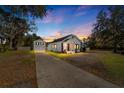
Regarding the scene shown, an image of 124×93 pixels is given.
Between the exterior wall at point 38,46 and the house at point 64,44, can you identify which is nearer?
the house at point 64,44

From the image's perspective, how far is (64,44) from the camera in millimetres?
19328

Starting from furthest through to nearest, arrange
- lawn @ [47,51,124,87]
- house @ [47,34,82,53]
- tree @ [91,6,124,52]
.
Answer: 1. tree @ [91,6,124,52]
2. house @ [47,34,82,53]
3. lawn @ [47,51,124,87]

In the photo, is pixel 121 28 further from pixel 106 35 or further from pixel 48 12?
pixel 48 12

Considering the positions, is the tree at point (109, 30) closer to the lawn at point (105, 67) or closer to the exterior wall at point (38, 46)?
the lawn at point (105, 67)

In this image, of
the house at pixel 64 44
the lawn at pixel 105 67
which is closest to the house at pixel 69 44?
the house at pixel 64 44

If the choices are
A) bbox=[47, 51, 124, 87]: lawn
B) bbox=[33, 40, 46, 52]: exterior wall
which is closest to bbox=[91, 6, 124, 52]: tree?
bbox=[47, 51, 124, 87]: lawn

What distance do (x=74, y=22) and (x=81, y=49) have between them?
5057mm

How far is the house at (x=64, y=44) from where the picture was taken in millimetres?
16109

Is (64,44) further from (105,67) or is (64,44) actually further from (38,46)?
(105,67)

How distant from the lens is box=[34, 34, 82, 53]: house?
1611cm

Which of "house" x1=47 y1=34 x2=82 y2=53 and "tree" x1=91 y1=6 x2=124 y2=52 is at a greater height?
"tree" x1=91 y1=6 x2=124 y2=52

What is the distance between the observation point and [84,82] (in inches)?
230

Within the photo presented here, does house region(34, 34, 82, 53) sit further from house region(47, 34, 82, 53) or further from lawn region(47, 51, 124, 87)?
lawn region(47, 51, 124, 87)

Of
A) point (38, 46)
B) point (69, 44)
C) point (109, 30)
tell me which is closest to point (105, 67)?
point (69, 44)
